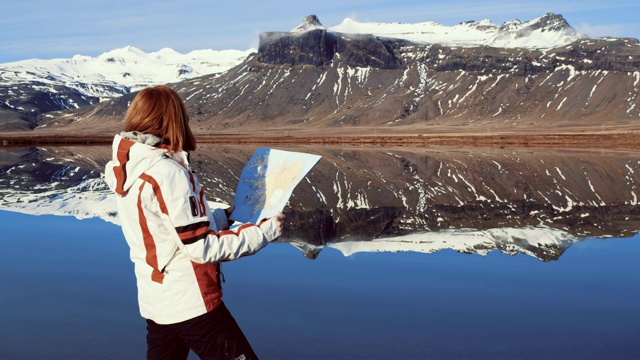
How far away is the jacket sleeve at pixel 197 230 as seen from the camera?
5270 millimetres

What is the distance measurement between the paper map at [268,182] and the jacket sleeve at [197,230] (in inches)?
20.9

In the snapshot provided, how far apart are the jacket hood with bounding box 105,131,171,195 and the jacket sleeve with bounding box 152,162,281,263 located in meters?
0.16

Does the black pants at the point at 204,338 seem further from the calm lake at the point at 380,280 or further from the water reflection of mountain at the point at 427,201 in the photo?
the water reflection of mountain at the point at 427,201

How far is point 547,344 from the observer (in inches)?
373

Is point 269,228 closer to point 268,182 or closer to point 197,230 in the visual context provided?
point 197,230

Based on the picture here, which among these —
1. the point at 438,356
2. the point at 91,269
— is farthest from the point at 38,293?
the point at 438,356

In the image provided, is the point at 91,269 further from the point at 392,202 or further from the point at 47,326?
the point at 392,202

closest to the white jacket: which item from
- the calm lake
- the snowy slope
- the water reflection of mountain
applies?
the calm lake

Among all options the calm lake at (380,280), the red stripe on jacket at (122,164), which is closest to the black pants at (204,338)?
the red stripe on jacket at (122,164)

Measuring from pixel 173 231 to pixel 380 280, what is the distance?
8090mm

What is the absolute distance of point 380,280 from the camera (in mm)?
13195

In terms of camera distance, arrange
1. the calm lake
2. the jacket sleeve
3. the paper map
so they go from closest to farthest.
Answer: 1. the jacket sleeve
2. the paper map
3. the calm lake

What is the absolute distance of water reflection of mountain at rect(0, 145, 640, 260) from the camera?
61.8 ft

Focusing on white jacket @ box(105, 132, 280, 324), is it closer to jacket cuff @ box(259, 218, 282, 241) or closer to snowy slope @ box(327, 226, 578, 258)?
jacket cuff @ box(259, 218, 282, 241)
